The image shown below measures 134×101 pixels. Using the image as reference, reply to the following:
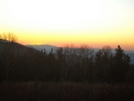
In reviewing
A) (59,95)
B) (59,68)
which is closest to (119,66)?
(59,68)

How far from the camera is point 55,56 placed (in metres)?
38.8

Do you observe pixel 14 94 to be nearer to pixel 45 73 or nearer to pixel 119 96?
pixel 119 96

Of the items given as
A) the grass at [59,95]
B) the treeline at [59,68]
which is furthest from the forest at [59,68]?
the grass at [59,95]

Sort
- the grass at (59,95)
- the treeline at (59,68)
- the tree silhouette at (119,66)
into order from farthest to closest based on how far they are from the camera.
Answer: the tree silhouette at (119,66), the treeline at (59,68), the grass at (59,95)

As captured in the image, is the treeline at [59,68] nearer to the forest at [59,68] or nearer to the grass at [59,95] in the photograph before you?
the forest at [59,68]

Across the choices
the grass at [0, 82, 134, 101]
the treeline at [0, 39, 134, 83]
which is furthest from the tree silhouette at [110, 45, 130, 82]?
the grass at [0, 82, 134, 101]

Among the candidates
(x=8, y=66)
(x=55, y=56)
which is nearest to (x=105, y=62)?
(x=55, y=56)

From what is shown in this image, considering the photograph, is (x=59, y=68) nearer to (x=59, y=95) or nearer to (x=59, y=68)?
(x=59, y=68)

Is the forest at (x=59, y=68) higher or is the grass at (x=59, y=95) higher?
the grass at (x=59, y=95)

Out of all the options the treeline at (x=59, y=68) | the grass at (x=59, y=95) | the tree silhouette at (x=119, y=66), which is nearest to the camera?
the grass at (x=59, y=95)

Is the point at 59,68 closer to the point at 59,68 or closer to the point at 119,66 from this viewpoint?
the point at 59,68

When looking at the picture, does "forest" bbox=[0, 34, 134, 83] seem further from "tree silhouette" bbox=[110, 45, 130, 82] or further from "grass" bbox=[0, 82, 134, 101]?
"grass" bbox=[0, 82, 134, 101]

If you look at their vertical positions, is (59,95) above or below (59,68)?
above

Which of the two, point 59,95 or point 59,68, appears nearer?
point 59,95
